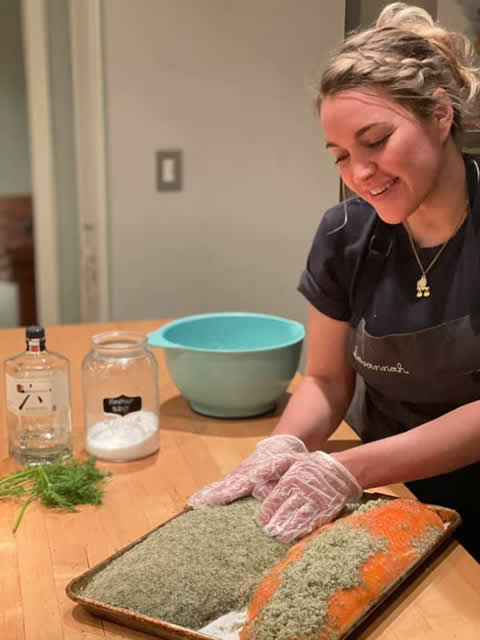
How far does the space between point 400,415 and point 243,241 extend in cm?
149

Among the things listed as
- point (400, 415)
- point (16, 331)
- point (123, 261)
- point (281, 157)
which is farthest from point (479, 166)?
point (123, 261)

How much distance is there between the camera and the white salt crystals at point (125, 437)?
1340mm

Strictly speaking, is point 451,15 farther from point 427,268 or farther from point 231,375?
point 231,375

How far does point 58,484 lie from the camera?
1208 mm

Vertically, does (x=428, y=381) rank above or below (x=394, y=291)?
below

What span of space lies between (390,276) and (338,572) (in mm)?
575

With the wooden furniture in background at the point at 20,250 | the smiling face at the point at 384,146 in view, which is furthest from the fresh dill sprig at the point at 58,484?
the wooden furniture in background at the point at 20,250

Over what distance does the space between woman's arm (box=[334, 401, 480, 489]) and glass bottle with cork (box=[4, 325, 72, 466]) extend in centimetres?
46

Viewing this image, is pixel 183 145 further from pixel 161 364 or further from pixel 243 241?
pixel 161 364

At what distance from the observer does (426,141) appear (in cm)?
119

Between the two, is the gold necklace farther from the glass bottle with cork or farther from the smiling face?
the glass bottle with cork

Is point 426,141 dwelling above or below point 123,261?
above

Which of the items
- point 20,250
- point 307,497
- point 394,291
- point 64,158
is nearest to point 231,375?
point 394,291

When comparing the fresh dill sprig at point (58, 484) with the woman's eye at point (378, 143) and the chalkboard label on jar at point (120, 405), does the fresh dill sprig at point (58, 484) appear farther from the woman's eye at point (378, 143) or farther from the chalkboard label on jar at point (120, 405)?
the woman's eye at point (378, 143)
